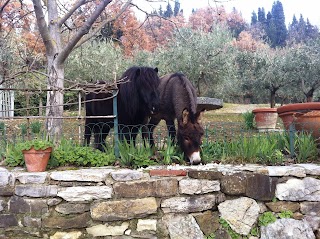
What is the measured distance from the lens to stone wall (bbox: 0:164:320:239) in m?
3.60

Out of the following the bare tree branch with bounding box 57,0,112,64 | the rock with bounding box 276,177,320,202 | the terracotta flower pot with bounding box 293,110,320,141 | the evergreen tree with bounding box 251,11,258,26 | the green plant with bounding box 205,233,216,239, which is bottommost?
the green plant with bounding box 205,233,216,239

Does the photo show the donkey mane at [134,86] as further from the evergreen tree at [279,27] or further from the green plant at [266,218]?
the evergreen tree at [279,27]

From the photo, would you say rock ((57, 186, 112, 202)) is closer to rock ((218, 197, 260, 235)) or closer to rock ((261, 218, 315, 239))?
rock ((218, 197, 260, 235))

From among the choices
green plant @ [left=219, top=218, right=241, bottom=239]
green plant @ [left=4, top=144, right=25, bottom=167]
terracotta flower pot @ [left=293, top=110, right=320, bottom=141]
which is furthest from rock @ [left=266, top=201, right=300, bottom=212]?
green plant @ [left=4, top=144, right=25, bottom=167]

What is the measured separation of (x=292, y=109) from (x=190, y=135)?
5.19 ft

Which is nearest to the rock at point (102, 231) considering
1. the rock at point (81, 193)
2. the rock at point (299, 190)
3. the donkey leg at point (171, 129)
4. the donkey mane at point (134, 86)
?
the rock at point (81, 193)

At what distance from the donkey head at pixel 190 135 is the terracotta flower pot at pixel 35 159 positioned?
1546 millimetres

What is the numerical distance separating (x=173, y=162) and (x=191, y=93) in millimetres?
971

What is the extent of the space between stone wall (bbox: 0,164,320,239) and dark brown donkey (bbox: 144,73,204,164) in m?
0.34

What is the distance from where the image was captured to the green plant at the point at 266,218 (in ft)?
12.5

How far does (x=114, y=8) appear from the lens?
7.31m

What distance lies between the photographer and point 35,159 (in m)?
3.76

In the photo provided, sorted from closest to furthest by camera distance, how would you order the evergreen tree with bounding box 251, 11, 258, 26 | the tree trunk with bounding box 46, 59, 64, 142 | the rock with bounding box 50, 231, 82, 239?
the rock with bounding box 50, 231, 82, 239 < the tree trunk with bounding box 46, 59, 64, 142 < the evergreen tree with bounding box 251, 11, 258, 26

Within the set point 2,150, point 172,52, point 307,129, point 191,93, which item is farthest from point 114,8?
point 172,52
